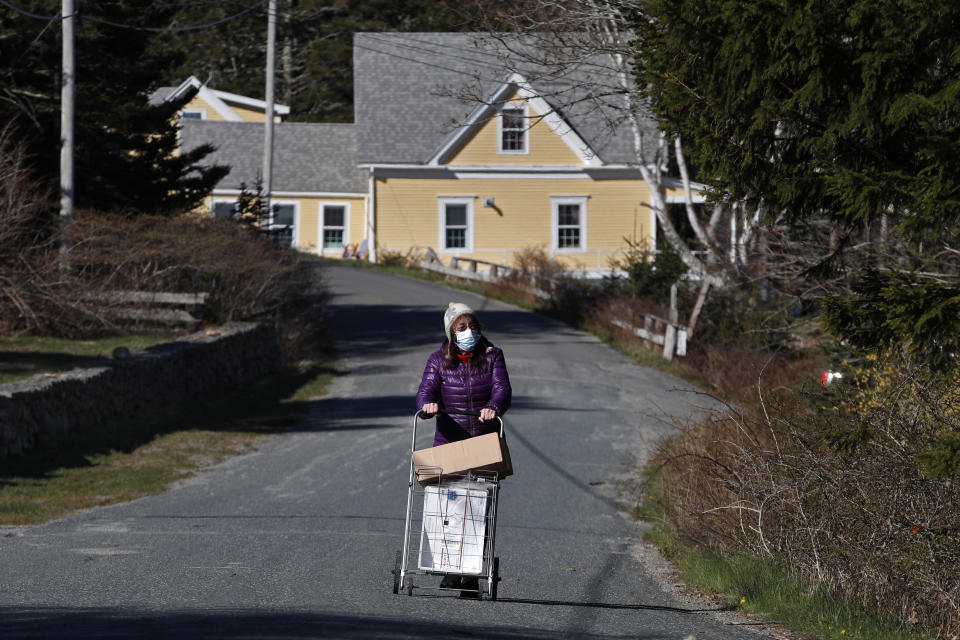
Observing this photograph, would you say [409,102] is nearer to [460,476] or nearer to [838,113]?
[460,476]

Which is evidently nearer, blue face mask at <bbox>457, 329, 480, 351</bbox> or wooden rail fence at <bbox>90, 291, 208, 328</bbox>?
blue face mask at <bbox>457, 329, 480, 351</bbox>

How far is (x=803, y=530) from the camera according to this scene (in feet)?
28.7

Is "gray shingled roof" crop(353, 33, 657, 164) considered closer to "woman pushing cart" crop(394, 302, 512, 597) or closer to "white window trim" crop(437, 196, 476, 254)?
"white window trim" crop(437, 196, 476, 254)

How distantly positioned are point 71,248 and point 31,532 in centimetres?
1201

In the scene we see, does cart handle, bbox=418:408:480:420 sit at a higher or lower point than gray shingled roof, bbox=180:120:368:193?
lower

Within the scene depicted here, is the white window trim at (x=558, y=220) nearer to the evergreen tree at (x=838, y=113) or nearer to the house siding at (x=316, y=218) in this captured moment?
the house siding at (x=316, y=218)

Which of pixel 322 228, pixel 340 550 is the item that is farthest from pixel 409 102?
pixel 340 550

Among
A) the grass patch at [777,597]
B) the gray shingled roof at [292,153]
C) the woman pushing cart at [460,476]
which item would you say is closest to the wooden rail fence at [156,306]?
the grass patch at [777,597]

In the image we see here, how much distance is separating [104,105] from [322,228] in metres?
23.6

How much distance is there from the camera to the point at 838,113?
7363 mm

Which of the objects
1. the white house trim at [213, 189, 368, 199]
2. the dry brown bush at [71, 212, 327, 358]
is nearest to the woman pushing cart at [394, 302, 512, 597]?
the dry brown bush at [71, 212, 327, 358]

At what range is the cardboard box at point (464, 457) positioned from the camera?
768cm

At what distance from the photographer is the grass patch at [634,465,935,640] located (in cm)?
758

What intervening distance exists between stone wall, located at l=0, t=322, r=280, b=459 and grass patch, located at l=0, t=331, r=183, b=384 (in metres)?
0.71
